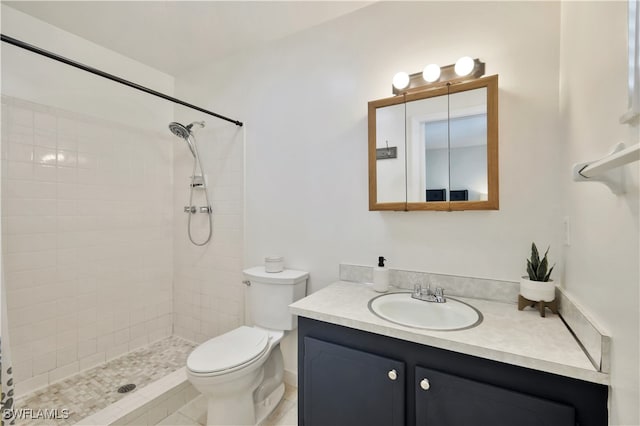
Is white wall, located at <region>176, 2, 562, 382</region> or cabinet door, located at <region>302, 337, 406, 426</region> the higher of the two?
white wall, located at <region>176, 2, 562, 382</region>

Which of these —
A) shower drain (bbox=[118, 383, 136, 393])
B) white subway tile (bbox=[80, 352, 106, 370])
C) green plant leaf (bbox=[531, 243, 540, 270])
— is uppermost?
green plant leaf (bbox=[531, 243, 540, 270])

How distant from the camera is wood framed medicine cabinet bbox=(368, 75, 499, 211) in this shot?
1.36 meters

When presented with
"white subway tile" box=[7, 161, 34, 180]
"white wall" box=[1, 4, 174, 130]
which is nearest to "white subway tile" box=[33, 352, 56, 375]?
"white subway tile" box=[7, 161, 34, 180]

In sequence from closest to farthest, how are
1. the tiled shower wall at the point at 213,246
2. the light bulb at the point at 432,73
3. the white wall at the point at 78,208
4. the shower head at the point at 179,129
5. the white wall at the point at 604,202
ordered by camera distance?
the white wall at the point at 604,202
the light bulb at the point at 432,73
the white wall at the point at 78,208
the shower head at the point at 179,129
the tiled shower wall at the point at 213,246

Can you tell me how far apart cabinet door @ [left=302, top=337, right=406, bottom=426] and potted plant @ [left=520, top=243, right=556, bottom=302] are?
0.64 m

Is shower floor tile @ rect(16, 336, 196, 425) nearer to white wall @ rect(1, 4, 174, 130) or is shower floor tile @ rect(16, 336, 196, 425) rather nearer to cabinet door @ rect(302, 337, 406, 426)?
cabinet door @ rect(302, 337, 406, 426)

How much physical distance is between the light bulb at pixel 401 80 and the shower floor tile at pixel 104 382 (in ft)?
8.02

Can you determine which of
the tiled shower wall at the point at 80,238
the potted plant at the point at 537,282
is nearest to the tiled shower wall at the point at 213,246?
the tiled shower wall at the point at 80,238

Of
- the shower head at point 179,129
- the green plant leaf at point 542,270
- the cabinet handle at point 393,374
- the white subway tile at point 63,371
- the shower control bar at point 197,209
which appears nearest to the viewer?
the cabinet handle at point 393,374

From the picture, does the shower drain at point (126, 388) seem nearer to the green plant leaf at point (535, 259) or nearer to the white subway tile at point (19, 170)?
the white subway tile at point (19, 170)

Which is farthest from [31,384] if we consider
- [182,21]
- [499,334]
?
[499,334]

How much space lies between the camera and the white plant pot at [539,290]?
1150 millimetres

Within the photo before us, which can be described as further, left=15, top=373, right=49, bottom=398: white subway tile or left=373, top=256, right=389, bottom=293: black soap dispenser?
left=15, top=373, right=49, bottom=398: white subway tile

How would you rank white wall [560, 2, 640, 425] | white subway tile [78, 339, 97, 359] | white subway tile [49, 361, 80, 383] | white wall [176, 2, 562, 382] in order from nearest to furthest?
white wall [560, 2, 640, 425] → white wall [176, 2, 562, 382] → white subway tile [49, 361, 80, 383] → white subway tile [78, 339, 97, 359]
